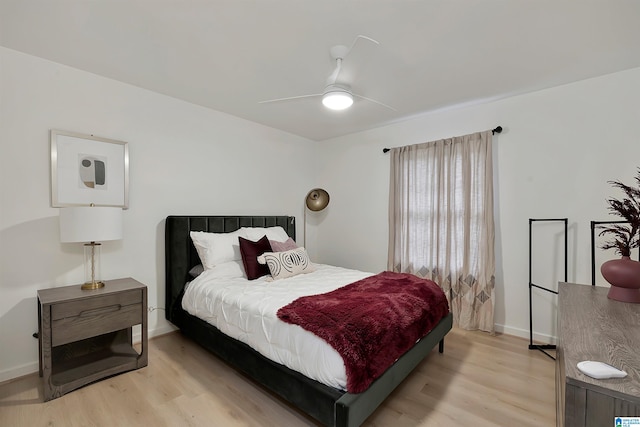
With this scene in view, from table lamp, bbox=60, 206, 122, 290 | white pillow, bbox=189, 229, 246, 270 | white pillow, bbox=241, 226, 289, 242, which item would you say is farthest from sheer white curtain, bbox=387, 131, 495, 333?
table lamp, bbox=60, 206, 122, 290

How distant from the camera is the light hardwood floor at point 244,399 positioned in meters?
1.77

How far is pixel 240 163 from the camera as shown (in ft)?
12.2

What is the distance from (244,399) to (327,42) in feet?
8.48

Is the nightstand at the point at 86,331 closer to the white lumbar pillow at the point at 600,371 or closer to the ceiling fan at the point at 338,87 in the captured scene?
the ceiling fan at the point at 338,87

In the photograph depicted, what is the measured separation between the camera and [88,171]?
252 cm

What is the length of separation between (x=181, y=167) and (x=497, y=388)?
11.5 ft

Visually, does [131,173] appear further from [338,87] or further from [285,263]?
[338,87]

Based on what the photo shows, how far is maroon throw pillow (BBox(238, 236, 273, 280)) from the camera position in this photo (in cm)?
279

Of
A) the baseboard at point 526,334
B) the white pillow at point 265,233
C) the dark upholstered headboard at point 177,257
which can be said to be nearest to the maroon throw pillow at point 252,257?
the white pillow at point 265,233

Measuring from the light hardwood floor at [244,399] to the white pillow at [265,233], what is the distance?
4.26 ft

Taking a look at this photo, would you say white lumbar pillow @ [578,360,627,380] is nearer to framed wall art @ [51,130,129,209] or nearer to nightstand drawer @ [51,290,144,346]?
nightstand drawer @ [51,290,144,346]

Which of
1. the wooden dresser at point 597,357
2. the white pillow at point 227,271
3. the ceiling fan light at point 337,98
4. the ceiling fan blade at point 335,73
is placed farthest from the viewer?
the white pillow at point 227,271

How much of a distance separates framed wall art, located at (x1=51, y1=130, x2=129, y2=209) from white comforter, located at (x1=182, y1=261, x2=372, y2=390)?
1.14m

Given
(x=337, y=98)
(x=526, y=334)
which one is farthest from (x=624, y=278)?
(x=337, y=98)
